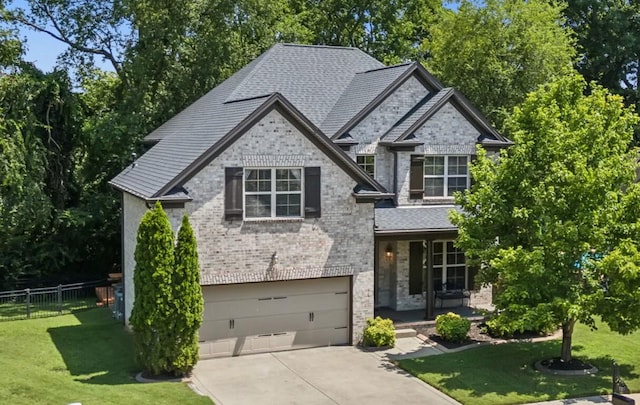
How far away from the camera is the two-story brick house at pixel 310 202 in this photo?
64.2 feet

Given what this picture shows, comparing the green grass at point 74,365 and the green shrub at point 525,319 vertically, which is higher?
the green shrub at point 525,319

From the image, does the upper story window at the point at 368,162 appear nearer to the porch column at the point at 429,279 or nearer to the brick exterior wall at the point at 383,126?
the brick exterior wall at the point at 383,126

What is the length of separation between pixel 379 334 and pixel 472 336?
10.0 ft

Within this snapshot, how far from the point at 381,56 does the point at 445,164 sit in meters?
20.4

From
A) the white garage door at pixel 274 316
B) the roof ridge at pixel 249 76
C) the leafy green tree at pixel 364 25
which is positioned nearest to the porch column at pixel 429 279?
the white garage door at pixel 274 316

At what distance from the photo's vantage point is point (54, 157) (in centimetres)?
2970

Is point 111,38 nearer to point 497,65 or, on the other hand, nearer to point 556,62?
point 497,65

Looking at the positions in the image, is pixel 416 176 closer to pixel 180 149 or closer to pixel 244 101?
pixel 244 101

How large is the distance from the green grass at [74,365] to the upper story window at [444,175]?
11.0 m

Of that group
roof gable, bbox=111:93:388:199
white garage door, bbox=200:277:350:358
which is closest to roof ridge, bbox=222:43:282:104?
roof gable, bbox=111:93:388:199

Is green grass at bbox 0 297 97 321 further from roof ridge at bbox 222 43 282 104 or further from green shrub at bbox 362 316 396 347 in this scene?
green shrub at bbox 362 316 396 347

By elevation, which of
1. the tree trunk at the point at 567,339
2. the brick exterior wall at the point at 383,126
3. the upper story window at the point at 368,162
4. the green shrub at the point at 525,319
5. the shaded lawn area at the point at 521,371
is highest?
the brick exterior wall at the point at 383,126

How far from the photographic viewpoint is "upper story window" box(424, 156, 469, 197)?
25.0 meters

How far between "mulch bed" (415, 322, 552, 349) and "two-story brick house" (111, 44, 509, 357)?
53.2 inches
